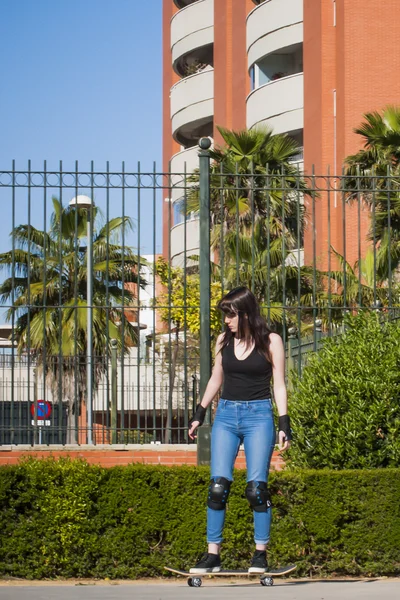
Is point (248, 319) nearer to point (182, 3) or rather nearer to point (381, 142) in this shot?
point (381, 142)

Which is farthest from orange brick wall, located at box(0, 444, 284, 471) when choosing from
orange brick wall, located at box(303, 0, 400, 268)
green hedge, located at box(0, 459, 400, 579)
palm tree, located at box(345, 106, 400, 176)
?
orange brick wall, located at box(303, 0, 400, 268)

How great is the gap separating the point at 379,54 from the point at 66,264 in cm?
1454

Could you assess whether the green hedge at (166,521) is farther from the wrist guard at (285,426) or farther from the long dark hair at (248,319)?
the long dark hair at (248,319)

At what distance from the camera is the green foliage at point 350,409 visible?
8070 millimetres

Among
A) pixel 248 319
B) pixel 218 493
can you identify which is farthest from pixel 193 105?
pixel 218 493

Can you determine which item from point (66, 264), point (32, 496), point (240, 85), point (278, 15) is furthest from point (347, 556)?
point (240, 85)

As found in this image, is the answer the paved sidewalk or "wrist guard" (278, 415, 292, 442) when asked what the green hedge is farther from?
"wrist guard" (278, 415, 292, 442)

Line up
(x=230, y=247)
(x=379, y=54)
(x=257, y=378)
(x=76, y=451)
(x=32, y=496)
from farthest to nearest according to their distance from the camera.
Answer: (x=379, y=54)
(x=230, y=247)
(x=76, y=451)
(x=32, y=496)
(x=257, y=378)

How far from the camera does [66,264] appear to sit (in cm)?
2067

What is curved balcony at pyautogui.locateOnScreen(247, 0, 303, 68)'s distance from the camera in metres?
32.5

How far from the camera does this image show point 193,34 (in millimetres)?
39250

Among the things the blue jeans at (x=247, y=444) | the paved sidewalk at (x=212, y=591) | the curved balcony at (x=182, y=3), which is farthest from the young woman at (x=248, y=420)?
the curved balcony at (x=182, y=3)

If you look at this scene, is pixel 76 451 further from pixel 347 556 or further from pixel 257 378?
pixel 257 378

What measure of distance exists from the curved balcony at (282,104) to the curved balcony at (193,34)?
6.45 metres
